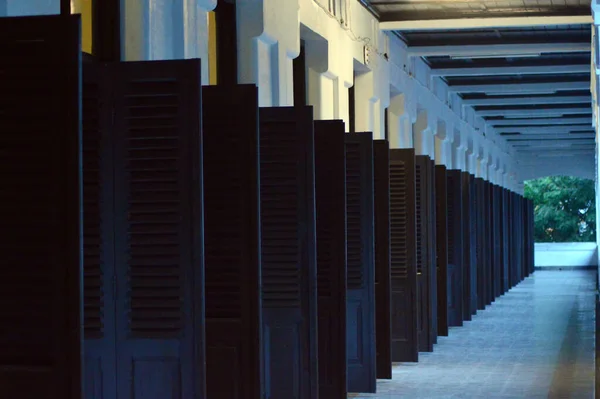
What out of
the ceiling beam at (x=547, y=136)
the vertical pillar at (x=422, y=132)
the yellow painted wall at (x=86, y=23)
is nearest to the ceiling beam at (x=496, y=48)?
the vertical pillar at (x=422, y=132)

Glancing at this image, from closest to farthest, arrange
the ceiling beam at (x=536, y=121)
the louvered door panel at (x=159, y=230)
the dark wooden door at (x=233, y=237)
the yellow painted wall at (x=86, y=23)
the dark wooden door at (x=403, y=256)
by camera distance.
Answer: the louvered door panel at (x=159, y=230) → the dark wooden door at (x=233, y=237) → the yellow painted wall at (x=86, y=23) → the dark wooden door at (x=403, y=256) → the ceiling beam at (x=536, y=121)

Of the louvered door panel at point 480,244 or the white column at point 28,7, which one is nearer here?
the white column at point 28,7

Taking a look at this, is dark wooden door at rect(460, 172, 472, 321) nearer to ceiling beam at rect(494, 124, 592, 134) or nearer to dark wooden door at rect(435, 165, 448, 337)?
dark wooden door at rect(435, 165, 448, 337)

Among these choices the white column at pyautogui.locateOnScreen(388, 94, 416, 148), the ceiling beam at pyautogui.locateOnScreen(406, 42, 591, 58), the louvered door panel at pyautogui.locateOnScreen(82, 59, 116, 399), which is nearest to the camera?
the louvered door panel at pyautogui.locateOnScreen(82, 59, 116, 399)

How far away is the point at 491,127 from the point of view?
91.2 feet

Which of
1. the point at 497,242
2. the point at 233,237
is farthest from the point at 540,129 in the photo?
the point at 233,237

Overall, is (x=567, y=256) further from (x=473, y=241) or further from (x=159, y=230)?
(x=159, y=230)

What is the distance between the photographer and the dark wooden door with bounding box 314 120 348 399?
866 cm

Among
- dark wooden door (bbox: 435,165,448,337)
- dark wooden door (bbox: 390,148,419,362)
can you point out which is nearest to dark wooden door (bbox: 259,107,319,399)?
dark wooden door (bbox: 390,148,419,362)

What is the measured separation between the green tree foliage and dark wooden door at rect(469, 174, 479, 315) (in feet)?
114

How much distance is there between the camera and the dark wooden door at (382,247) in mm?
10422

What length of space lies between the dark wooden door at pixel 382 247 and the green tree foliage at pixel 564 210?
4302 cm

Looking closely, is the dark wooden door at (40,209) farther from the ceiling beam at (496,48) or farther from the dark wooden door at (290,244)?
the ceiling beam at (496,48)

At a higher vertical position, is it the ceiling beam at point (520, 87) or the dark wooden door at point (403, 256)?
the ceiling beam at point (520, 87)
